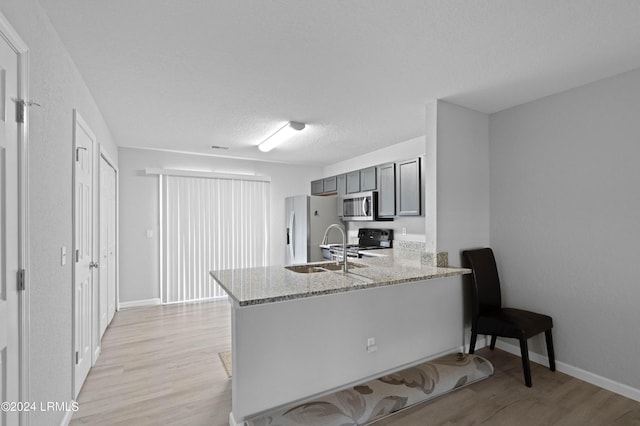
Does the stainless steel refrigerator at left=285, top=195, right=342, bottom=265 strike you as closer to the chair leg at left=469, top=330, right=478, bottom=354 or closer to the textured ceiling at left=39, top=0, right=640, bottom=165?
the textured ceiling at left=39, top=0, right=640, bottom=165

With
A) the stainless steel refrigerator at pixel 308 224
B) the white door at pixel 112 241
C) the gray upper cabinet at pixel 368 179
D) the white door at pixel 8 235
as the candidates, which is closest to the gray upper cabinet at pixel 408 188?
the gray upper cabinet at pixel 368 179

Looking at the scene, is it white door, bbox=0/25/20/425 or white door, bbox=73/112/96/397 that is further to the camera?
white door, bbox=73/112/96/397

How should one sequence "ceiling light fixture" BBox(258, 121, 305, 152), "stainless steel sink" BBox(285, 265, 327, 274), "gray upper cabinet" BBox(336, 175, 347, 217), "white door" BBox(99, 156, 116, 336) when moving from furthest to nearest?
1. "gray upper cabinet" BBox(336, 175, 347, 217)
2. "ceiling light fixture" BBox(258, 121, 305, 152)
3. "white door" BBox(99, 156, 116, 336)
4. "stainless steel sink" BBox(285, 265, 327, 274)

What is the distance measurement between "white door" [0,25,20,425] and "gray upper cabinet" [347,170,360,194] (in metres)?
3.94

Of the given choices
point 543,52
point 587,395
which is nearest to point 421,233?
point 587,395

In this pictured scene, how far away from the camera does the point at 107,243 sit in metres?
3.75

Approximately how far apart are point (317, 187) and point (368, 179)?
5.22 feet

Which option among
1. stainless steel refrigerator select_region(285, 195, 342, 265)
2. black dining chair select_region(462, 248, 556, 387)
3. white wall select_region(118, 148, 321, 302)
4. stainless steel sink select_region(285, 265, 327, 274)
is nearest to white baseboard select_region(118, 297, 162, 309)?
white wall select_region(118, 148, 321, 302)

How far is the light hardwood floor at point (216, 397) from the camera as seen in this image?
204cm

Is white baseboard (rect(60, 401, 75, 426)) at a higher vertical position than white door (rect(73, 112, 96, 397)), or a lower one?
lower

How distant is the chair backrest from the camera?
9.34 ft

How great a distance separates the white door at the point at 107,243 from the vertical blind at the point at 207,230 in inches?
30.2

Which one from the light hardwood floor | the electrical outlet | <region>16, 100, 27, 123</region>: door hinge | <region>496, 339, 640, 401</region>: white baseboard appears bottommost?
the light hardwood floor

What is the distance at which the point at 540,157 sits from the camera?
9.29 ft
